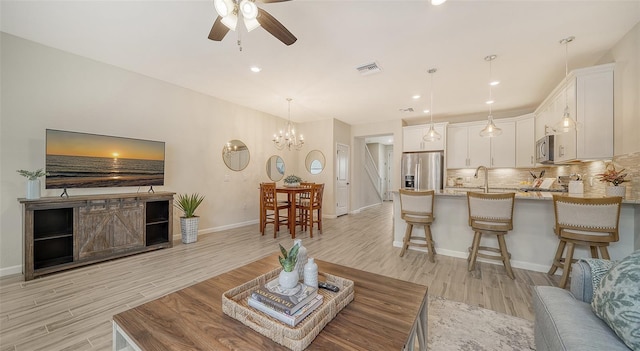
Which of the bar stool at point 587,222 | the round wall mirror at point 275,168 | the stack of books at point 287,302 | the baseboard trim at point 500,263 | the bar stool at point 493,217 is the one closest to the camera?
the stack of books at point 287,302

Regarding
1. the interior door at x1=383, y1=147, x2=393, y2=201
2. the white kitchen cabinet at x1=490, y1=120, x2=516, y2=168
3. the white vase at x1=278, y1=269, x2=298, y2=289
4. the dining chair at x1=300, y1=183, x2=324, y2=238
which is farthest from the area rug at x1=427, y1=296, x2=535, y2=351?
the interior door at x1=383, y1=147, x2=393, y2=201

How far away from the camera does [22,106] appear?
2.71 meters

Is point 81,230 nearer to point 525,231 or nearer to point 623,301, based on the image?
point 623,301

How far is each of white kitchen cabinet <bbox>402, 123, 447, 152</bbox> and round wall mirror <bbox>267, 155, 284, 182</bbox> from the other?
3403 mm

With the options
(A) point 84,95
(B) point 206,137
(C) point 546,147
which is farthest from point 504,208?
(A) point 84,95

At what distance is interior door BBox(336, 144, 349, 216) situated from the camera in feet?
21.5

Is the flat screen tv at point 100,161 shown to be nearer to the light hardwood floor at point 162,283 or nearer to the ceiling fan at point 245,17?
the light hardwood floor at point 162,283

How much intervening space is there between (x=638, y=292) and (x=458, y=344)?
1.03 meters

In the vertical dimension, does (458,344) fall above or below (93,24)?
below

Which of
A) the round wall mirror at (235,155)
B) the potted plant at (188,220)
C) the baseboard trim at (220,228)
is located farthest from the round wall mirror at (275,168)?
the potted plant at (188,220)

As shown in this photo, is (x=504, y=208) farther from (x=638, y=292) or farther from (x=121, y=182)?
(x=121, y=182)

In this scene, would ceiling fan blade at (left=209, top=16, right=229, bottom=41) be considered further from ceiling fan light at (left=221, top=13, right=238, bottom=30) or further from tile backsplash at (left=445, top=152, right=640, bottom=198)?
tile backsplash at (left=445, top=152, right=640, bottom=198)

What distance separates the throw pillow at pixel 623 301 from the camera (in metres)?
0.86

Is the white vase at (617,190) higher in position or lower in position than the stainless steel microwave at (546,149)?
lower
